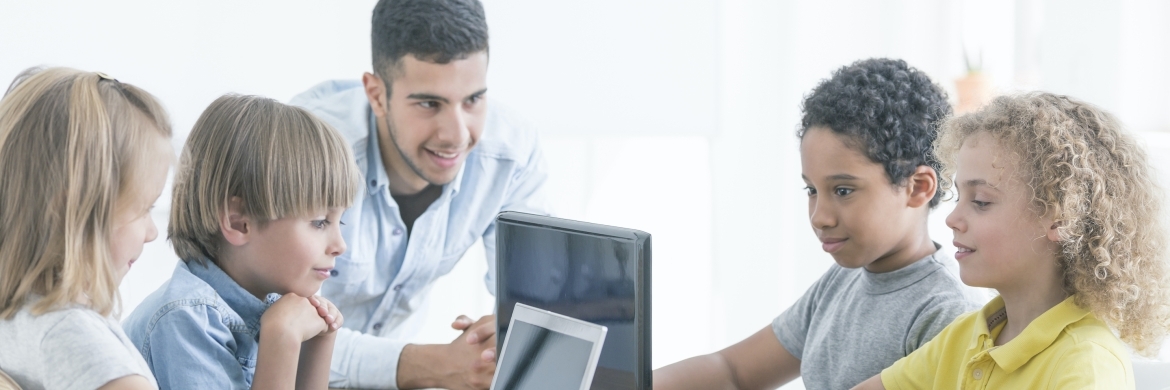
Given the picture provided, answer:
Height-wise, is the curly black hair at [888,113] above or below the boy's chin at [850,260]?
above

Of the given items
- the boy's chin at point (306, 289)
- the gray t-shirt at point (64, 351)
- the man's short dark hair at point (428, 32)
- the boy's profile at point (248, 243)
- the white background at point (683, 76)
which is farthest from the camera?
the white background at point (683, 76)

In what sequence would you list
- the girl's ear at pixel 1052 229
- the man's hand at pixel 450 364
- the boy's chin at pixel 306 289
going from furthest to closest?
the man's hand at pixel 450 364 → the boy's chin at pixel 306 289 → the girl's ear at pixel 1052 229

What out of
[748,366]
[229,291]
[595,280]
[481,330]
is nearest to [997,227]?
[595,280]

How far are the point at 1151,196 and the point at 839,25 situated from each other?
2.29 meters

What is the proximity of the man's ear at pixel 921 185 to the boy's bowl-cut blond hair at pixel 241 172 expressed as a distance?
79 centimetres

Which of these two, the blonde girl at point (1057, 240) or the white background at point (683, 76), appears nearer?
the blonde girl at point (1057, 240)

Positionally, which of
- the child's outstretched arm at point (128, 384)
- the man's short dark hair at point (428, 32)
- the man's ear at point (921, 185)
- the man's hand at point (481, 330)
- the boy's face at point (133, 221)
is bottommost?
the man's hand at point (481, 330)

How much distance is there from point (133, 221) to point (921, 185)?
100cm

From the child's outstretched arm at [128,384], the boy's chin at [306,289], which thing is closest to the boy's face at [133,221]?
the child's outstretched arm at [128,384]

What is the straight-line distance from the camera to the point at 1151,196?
1060mm

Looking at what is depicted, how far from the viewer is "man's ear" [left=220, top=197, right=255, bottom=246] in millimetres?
1220

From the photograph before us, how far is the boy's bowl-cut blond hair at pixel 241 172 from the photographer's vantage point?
1.21m

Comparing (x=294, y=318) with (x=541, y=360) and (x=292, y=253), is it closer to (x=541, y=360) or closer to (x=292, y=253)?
(x=292, y=253)

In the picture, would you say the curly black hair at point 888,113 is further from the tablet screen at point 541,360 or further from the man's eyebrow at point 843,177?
the tablet screen at point 541,360
